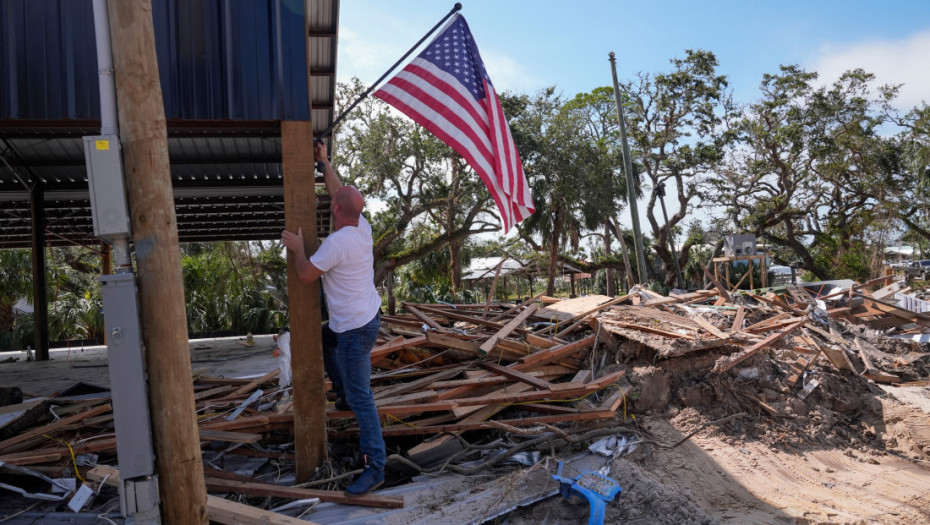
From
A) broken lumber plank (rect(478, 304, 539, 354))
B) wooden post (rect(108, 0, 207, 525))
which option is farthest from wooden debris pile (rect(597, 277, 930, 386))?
wooden post (rect(108, 0, 207, 525))

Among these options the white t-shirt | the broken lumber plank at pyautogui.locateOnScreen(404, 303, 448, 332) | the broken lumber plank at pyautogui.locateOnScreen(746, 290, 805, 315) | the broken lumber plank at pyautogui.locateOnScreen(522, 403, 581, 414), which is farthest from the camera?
the broken lumber plank at pyautogui.locateOnScreen(746, 290, 805, 315)

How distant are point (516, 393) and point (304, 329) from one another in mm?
2406

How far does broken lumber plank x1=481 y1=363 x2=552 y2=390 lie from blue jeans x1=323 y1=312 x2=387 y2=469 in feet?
6.95

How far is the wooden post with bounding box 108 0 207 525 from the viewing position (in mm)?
3326

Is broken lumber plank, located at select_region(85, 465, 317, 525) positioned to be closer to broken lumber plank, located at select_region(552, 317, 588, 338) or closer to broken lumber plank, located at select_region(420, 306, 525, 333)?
broken lumber plank, located at select_region(420, 306, 525, 333)

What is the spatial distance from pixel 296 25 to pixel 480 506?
163 inches

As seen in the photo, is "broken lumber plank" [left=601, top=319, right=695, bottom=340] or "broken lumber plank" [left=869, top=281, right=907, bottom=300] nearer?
"broken lumber plank" [left=601, top=319, right=695, bottom=340]

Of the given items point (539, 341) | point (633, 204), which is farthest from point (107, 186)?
point (633, 204)

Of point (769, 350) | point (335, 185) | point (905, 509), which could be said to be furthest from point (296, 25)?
point (769, 350)

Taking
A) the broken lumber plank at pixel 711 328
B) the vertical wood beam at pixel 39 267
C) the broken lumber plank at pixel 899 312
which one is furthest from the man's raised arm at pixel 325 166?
the broken lumber plank at pixel 899 312

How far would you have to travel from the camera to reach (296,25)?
5.05 metres

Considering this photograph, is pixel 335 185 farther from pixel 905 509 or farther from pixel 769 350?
pixel 769 350

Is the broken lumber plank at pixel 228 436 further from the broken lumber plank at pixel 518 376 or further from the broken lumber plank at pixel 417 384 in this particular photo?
the broken lumber plank at pixel 518 376

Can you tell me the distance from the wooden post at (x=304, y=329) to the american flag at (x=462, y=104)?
3.07 feet
